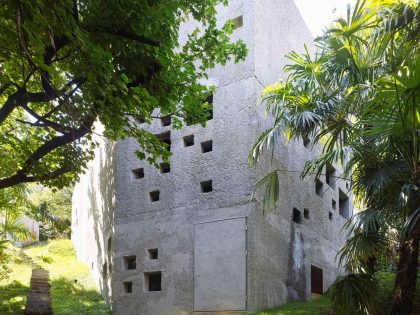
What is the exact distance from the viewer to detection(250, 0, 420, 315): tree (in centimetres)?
725

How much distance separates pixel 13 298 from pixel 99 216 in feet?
13.5

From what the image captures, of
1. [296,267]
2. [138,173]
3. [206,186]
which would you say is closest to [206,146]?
[206,186]

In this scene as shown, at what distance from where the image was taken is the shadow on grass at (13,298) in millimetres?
13867

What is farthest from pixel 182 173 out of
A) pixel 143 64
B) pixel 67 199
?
pixel 67 199

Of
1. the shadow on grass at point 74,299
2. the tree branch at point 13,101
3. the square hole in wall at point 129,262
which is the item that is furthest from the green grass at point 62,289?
the tree branch at point 13,101

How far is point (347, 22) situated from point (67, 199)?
24748 mm

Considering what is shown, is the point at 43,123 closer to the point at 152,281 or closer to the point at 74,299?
the point at 152,281

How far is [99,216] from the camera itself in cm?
1777

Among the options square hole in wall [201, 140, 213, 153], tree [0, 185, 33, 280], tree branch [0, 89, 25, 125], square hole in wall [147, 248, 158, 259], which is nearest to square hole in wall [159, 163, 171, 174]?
square hole in wall [201, 140, 213, 153]

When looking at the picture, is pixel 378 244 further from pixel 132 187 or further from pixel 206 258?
pixel 132 187

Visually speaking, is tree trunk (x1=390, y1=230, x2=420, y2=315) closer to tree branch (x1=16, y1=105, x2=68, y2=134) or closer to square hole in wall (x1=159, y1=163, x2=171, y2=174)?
tree branch (x1=16, y1=105, x2=68, y2=134)

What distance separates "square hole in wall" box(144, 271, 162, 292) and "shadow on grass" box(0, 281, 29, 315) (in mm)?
3759

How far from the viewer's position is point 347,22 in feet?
30.4

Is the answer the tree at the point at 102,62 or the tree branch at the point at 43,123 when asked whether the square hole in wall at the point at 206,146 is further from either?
the tree branch at the point at 43,123
